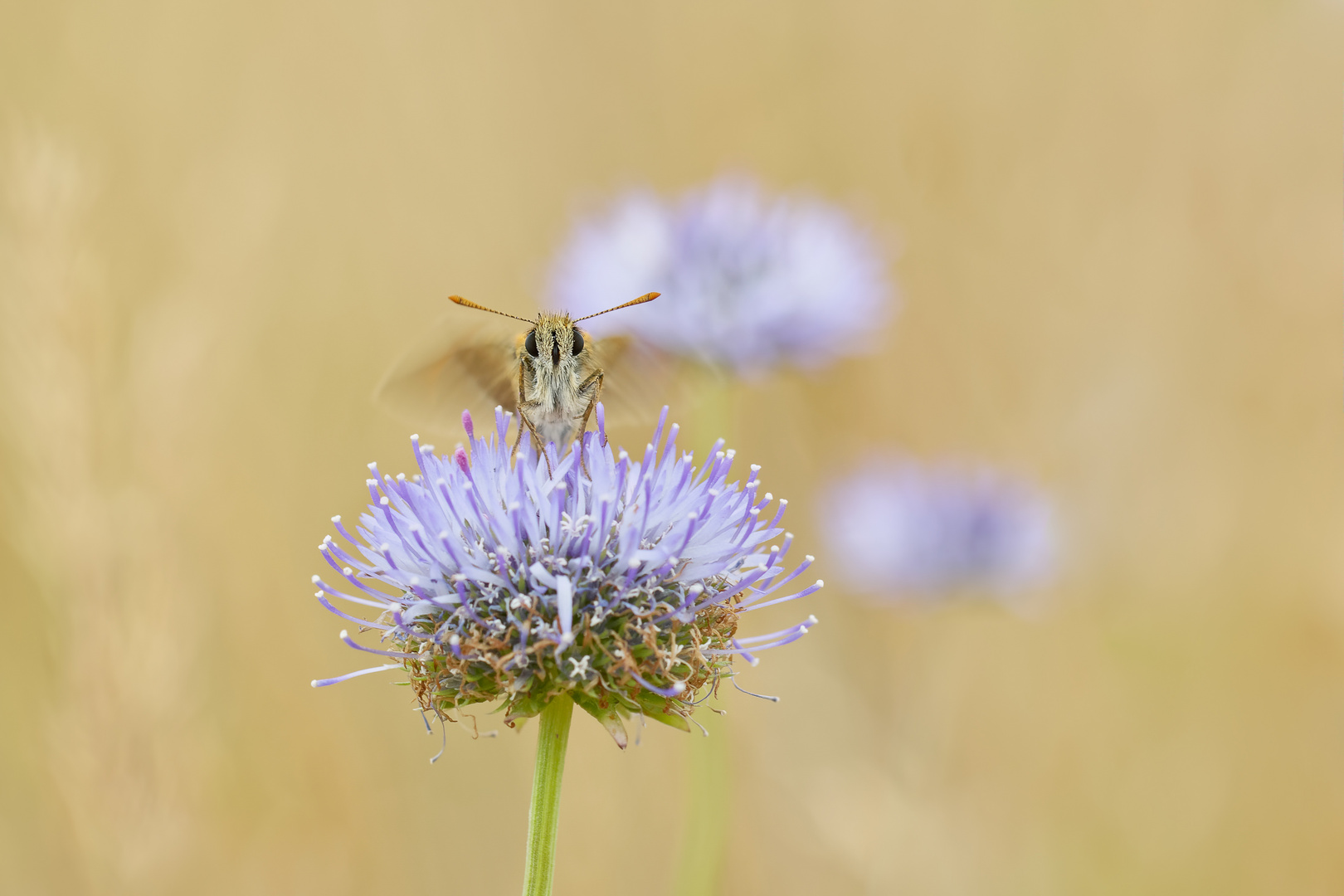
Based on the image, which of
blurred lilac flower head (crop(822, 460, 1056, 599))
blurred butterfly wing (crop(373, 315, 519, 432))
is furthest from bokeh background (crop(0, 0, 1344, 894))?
blurred butterfly wing (crop(373, 315, 519, 432))

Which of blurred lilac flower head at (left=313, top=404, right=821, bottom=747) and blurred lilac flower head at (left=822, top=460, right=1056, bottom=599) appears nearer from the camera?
blurred lilac flower head at (left=313, top=404, right=821, bottom=747)

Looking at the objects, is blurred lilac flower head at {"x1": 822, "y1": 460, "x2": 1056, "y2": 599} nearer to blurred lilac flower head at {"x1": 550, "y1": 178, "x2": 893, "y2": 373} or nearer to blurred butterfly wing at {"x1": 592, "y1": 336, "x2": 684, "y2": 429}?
blurred lilac flower head at {"x1": 550, "y1": 178, "x2": 893, "y2": 373}

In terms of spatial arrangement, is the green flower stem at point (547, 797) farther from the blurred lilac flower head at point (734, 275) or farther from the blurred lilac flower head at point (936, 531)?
the blurred lilac flower head at point (936, 531)

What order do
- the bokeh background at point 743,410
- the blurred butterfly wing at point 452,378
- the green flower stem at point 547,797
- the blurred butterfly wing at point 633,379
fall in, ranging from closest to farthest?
the green flower stem at point 547,797
the blurred butterfly wing at point 452,378
the blurred butterfly wing at point 633,379
the bokeh background at point 743,410

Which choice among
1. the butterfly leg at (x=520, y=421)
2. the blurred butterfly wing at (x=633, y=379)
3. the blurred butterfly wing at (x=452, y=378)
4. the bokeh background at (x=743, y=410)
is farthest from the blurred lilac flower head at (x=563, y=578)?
the bokeh background at (x=743, y=410)

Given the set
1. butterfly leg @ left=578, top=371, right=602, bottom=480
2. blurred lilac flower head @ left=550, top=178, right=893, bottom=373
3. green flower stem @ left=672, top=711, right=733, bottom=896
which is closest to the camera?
butterfly leg @ left=578, top=371, right=602, bottom=480

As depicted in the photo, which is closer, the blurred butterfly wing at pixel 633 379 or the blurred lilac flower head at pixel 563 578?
the blurred lilac flower head at pixel 563 578
